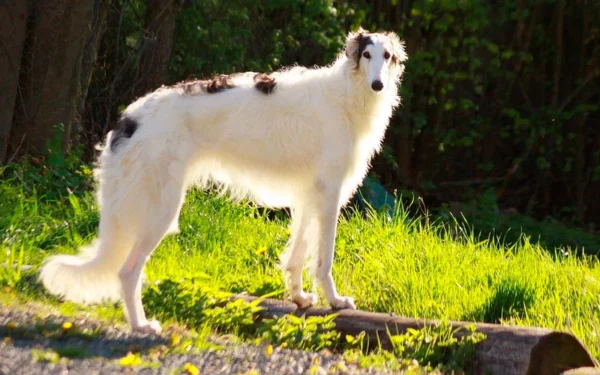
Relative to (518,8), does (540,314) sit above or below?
below

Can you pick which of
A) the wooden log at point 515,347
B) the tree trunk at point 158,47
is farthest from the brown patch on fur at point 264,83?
the tree trunk at point 158,47

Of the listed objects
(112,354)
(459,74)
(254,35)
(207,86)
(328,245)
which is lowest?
(112,354)

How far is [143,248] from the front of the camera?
18.2 feet

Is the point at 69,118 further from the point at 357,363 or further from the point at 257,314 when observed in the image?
the point at 357,363

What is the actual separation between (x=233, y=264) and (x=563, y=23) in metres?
8.16

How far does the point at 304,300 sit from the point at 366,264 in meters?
1.13

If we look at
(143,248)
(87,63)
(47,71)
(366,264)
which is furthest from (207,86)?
(87,63)

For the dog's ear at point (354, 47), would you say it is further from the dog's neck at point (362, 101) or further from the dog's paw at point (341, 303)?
the dog's paw at point (341, 303)

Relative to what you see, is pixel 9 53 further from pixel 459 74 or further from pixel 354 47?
pixel 459 74

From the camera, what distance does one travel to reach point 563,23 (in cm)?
1375

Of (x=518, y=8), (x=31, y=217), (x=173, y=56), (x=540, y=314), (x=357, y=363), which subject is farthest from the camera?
(x=518, y=8)

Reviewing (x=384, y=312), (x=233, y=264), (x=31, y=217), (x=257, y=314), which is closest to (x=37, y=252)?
(x=31, y=217)

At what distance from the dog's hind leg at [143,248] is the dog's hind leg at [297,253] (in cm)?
84

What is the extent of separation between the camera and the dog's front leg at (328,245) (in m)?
5.89
